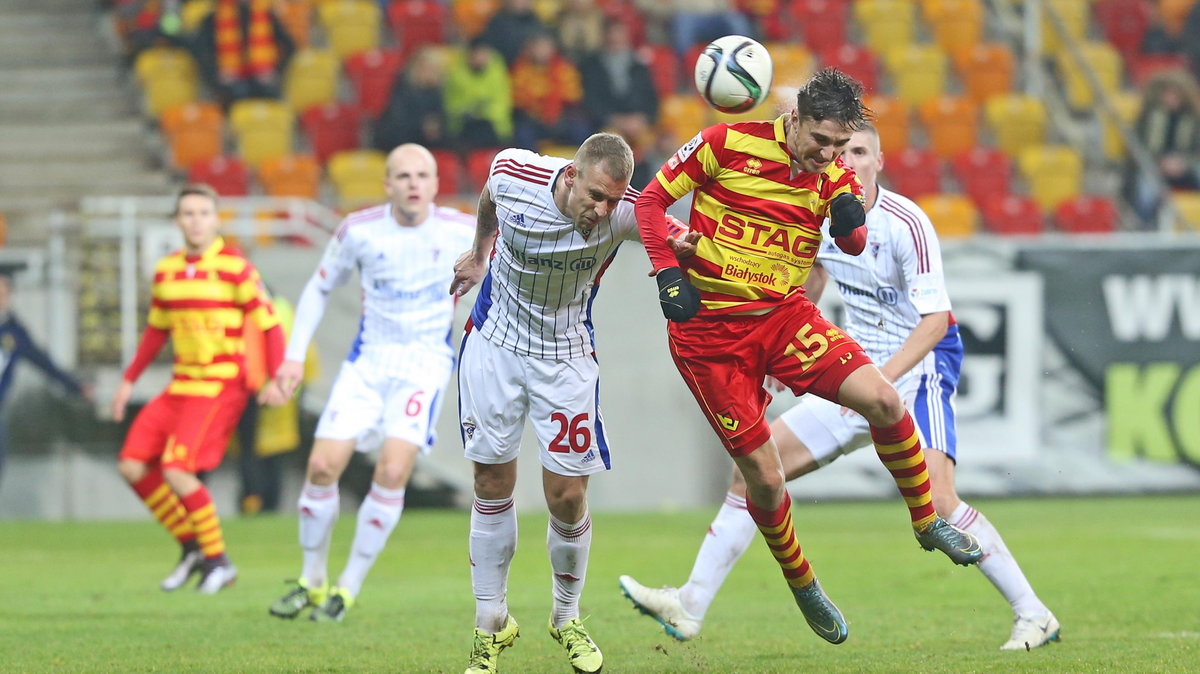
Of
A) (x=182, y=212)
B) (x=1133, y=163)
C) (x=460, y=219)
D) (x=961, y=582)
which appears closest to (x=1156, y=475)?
(x=1133, y=163)

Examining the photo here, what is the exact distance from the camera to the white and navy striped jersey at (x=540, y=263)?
6445 millimetres

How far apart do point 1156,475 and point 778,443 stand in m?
9.15

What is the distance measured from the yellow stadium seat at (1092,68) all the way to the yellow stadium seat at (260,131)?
374 inches

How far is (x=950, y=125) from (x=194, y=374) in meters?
11.1

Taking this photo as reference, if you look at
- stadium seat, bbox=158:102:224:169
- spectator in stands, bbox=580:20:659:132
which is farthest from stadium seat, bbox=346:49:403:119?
spectator in stands, bbox=580:20:659:132

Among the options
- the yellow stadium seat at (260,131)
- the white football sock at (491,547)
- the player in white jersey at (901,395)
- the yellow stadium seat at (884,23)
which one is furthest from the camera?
the yellow stadium seat at (884,23)

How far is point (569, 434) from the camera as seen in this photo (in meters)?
6.59

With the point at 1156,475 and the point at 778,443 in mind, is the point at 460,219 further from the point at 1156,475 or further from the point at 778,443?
the point at 1156,475

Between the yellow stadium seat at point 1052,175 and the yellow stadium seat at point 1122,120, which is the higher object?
the yellow stadium seat at point 1122,120

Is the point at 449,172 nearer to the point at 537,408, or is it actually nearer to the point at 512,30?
the point at 512,30

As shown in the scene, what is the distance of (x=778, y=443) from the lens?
25.0 feet

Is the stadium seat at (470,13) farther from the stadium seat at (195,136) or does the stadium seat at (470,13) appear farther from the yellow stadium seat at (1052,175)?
the yellow stadium seat at (1052,175)

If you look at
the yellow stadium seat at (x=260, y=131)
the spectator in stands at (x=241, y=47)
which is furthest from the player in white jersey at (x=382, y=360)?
the spectator in stands at (x=241, y=47)

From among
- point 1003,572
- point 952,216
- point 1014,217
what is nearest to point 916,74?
point 1014,217
